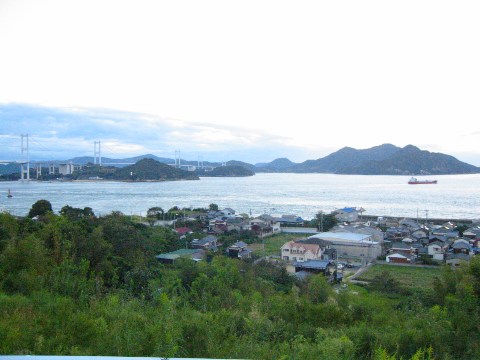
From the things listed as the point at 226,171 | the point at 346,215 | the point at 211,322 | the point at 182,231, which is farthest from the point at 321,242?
the point at 226,171

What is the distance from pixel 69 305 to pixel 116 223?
3.51 m

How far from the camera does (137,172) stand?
100 feet

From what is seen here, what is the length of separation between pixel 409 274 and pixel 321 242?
5.77 ft

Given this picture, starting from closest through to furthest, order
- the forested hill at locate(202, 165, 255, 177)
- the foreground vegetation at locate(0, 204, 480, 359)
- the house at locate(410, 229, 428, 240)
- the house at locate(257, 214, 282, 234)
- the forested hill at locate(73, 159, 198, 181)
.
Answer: the foreground vegetation at locate(0, 204, 480, 359) < the house at locate(410, 229, 428, 240) < the house at locate(257, 214, 282, 234) < the forested hill at locate(73, 159, 198, 181) < the forested hill at locate(202, 165, 255, 177)

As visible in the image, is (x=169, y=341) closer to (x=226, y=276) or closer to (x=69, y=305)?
(x=69, y=305)

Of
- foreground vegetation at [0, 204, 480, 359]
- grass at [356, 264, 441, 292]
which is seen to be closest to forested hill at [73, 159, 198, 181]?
grass at [356, 264, 441, 292]

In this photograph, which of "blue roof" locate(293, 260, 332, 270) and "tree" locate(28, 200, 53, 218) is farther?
"tree" locate(28, 200, 53, 218)

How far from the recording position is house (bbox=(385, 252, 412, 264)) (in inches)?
273

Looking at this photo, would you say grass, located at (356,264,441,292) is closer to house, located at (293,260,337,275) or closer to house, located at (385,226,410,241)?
house, located at (293,260,337,275)

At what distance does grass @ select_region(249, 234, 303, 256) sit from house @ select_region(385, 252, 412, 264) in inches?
78.8

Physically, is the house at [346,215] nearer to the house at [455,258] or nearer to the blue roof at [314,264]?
the house at [455,258]

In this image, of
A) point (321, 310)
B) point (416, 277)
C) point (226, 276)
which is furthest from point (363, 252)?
point (321, 310)

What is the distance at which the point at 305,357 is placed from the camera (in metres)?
0.94

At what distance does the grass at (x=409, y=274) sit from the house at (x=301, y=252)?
0.90m
